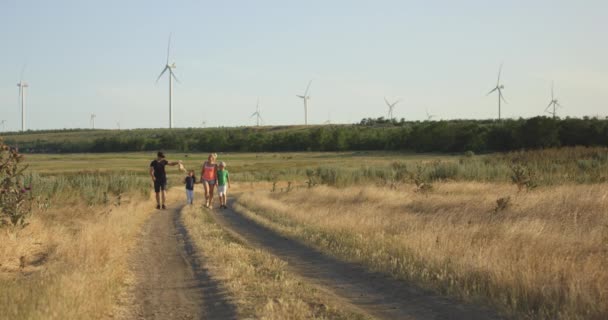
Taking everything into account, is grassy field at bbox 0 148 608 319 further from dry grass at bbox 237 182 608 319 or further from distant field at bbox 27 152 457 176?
distant field at bbox 27 152 457 176

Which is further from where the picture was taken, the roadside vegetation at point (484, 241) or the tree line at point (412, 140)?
the tree line at point (412, 140)

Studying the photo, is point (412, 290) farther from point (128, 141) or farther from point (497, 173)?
point (128, 141)

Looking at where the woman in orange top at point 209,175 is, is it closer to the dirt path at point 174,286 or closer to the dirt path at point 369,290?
the dirt path at point 174,286

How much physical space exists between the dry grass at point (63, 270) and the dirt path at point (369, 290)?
9.96 feet

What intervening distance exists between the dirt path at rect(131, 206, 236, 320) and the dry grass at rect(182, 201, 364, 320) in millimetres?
211

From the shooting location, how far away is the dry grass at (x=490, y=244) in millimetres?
7965

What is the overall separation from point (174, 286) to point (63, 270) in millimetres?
1730

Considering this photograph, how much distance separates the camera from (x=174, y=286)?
31.0 feet

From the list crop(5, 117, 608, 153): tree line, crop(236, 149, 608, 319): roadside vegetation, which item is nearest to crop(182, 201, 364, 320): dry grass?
crop(236, 149, 608, 319): roadside vegetation

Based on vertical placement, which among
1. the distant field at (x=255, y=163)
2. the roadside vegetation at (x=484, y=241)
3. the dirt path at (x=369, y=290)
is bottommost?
the distant field at (x=255, y=163)

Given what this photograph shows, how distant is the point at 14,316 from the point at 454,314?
4995 millimetres

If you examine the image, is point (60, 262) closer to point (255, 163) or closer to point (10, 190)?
point (10, 190)

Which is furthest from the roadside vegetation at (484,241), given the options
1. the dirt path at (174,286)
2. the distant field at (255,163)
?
the distant field at (255,163)

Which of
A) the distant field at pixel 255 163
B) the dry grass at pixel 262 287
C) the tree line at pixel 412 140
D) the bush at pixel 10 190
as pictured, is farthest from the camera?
the tree line at pixel 412 140
